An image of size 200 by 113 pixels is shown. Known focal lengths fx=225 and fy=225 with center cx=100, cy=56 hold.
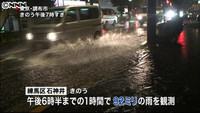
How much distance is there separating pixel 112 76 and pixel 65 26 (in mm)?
5292

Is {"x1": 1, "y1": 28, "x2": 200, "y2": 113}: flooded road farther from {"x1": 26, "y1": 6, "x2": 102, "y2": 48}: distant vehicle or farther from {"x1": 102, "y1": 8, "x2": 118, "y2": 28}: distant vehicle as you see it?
{"x1": 102, "y1": 8, "x2": 118, "y2": 28}: distant vehicle

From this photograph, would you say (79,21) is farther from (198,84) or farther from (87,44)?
(198,84)

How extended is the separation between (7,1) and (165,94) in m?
13.8

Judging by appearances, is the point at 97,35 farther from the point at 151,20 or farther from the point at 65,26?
the point at 151,20

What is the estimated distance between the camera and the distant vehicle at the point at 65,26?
10.2 m

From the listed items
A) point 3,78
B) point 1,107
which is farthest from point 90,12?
point 1,107

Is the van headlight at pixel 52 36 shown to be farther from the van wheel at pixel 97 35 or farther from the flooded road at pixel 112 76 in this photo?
the van wheel at pixel 97 35

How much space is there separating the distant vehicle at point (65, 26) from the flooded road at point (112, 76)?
1.37 meters

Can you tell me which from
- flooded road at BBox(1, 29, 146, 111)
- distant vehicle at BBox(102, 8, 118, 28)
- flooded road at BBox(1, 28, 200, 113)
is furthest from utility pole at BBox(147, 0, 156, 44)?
distant vehicle at BBox(102, 8, 118, 28)

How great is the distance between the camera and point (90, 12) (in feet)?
41.5

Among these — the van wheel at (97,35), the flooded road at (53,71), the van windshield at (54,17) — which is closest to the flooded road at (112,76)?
the flooded road at (53,71)

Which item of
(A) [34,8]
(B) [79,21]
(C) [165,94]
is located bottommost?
(C) [165,94]

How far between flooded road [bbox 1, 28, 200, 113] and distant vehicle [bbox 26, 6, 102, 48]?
4.50 feet

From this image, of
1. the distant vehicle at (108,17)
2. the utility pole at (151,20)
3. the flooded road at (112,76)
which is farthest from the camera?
the distant vehicle at (108,17)
